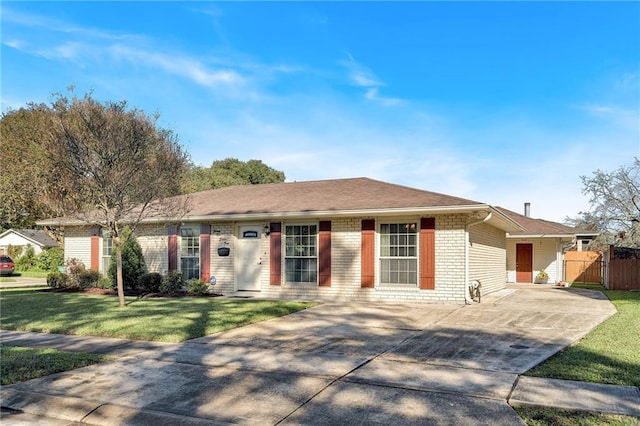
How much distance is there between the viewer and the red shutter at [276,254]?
1470 centimetres

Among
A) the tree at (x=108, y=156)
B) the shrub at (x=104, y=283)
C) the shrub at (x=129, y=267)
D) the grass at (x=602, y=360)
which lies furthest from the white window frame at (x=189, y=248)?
the grass at (x=602, y=360)

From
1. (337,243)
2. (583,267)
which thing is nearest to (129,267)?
(337,243)

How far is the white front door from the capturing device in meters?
15.3

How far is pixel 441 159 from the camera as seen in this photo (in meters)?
21.5

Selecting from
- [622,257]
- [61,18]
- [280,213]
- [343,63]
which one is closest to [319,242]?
[280,213]

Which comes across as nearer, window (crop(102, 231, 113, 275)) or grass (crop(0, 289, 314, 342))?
grass (crop(0, 289, 314, 342))

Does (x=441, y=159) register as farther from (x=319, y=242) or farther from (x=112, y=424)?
(x=112, y=424)

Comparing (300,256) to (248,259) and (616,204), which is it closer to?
(248,259)

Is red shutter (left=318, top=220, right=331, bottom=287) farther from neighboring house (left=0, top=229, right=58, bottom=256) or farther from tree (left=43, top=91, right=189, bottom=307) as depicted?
neighboring house (left=0, top=229, right=58, bottom=256)

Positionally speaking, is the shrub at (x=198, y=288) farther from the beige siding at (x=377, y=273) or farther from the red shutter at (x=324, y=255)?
the red shutter at (x=324, y=255)

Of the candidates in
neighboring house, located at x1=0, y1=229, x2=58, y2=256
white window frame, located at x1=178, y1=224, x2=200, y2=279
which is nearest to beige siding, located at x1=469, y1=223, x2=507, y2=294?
white window frame, located at x1=178, y1=224, x2=200, y2=279

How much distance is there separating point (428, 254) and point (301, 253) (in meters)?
3.95

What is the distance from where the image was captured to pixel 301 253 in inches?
575

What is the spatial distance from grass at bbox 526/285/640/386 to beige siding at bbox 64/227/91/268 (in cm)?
1688
